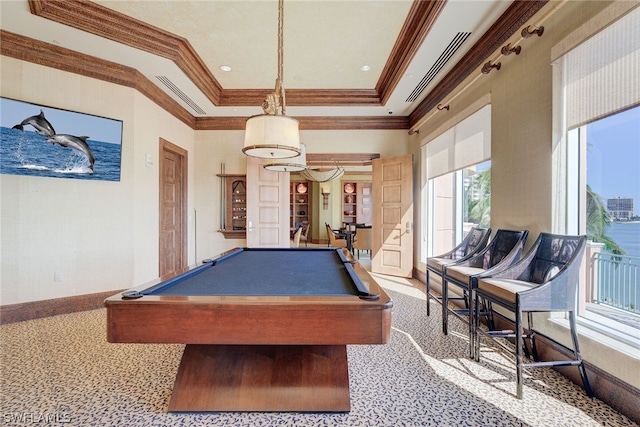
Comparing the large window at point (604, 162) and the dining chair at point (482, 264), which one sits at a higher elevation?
the large window at point (604, 162)

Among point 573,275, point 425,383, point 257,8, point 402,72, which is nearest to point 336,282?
point 425,383

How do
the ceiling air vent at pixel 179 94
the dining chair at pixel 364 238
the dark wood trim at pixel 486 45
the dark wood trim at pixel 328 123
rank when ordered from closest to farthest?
the dark wood trim at pixel 486 45, the ceiling air vent at pixel 179 94, the dark wood trim at pixel 328 123, the dining chair at pixel 364 238

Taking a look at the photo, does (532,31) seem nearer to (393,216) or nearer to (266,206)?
(393,216)

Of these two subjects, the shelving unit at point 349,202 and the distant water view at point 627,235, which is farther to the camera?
the shelving unit at point 349,202

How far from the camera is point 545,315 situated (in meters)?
2.33

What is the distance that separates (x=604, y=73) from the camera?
75.3 inches

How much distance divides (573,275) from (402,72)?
2.88m

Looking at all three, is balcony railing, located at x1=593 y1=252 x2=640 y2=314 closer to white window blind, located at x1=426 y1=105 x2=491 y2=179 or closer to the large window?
the large window

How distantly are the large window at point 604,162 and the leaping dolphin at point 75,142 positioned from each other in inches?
185

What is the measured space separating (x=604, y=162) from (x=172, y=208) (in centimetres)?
538

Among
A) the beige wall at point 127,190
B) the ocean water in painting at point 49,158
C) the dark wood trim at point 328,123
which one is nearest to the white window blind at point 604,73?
the beige wall at point 127,190

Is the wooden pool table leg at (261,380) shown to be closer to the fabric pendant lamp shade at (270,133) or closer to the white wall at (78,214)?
the fabric pendant lamp shade at (270,133)

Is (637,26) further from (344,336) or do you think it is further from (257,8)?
(257,8)

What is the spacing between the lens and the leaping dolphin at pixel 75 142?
3.30 m
